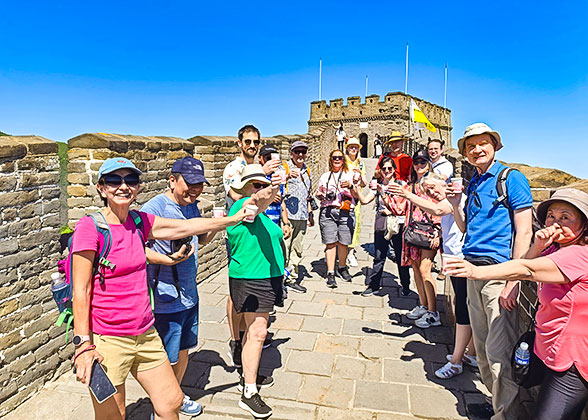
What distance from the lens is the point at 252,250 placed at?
10.4ft

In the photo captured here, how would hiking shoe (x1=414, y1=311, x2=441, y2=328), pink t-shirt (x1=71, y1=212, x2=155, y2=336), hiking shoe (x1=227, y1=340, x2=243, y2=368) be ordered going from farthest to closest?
hiking shoe (x1=414, y1=311, x2=441, y2=328) < hiking shoe (x1=227, y1=340, x2=243, y2=368) < pink t-shirt (x1=71, y1=212, x2=155, y2=336)

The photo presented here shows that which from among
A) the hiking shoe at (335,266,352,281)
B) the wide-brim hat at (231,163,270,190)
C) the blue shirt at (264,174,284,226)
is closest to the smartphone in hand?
the wide-brim hat at (231,163,270,190)

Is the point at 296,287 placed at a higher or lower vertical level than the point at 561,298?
lower

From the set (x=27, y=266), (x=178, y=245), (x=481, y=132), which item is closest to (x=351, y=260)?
(x=481, y=132)

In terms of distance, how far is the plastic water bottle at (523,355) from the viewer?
229 centimetres

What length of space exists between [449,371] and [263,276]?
1.96m

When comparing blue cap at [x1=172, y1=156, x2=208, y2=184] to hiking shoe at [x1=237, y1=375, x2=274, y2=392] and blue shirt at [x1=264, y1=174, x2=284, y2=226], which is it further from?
blue shirt at [x1=264, y1=174, x2=284, y2=226]

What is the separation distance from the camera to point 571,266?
2.04 metres

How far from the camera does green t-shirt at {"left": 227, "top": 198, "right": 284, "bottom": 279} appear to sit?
10.4 ft

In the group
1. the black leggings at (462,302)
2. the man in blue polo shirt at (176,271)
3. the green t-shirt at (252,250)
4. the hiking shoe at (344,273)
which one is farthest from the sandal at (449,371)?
the hiking shoe at (344,273)

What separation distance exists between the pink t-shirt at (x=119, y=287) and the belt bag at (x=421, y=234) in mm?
3066

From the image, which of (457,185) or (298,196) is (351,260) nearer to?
(298,196)

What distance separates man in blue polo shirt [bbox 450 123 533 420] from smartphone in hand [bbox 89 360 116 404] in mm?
2479

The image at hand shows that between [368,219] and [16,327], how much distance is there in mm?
9353
